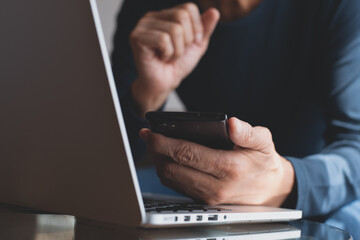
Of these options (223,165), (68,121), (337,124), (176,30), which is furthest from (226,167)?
(176,30)

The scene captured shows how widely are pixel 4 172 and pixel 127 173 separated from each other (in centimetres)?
26

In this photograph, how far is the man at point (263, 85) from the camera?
664 mm

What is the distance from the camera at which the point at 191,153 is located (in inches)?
22.4

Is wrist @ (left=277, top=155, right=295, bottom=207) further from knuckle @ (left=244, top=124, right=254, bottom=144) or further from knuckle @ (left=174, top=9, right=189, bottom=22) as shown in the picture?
knuckle @ (left=174, top=9, right=189, bottom=22)

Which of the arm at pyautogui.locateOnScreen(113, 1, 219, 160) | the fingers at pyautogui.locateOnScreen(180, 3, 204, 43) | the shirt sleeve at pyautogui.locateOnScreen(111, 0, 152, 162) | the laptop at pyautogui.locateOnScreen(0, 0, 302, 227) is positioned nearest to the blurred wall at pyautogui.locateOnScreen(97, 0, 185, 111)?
the shirt sleeve at pyautogui.locateOnScreen(111, 0, 152, 162)

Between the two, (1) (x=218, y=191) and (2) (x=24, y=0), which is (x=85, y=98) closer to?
(2) (x=24, y=0)

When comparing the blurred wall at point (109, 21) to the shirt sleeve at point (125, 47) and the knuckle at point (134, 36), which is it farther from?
the knuckle at point (134, 36)

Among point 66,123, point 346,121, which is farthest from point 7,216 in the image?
point 346,121

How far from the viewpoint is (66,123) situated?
44 cm

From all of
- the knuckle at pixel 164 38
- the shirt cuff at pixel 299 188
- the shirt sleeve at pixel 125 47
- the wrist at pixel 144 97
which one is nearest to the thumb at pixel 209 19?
the knuckle at pixel 164 38

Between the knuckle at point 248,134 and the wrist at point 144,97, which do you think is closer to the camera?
the knuckle at point 248,134

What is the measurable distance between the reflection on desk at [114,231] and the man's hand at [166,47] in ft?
2.08

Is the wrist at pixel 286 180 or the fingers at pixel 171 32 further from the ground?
the fingers at pixel 171 32

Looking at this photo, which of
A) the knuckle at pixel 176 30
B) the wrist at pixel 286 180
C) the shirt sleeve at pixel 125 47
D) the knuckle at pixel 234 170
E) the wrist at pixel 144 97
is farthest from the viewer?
the shirt sleeve at pixel 125 47
